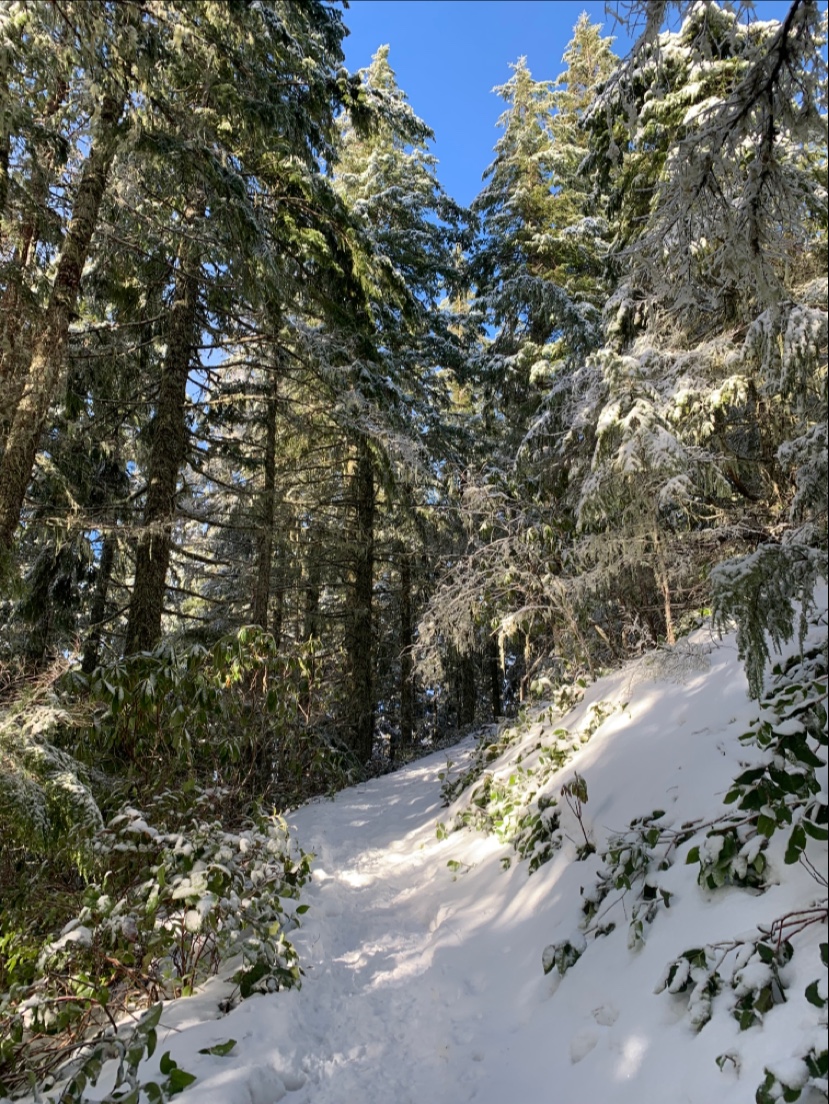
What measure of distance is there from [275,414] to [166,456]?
409 cm

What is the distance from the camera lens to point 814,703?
92.0 inches

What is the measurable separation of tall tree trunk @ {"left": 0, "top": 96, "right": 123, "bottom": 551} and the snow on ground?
3.86 metres

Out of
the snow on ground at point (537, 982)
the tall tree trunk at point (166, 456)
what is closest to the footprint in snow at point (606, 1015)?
the snow on ground at point (537, 982)

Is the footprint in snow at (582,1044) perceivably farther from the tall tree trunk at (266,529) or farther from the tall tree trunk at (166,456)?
the tall tree trunk at (266,529)

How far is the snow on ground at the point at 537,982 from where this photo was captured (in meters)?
2.50

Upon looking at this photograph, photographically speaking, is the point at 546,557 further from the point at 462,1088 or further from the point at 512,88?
the point at 512,88

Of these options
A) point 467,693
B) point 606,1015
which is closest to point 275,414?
point 606,1015

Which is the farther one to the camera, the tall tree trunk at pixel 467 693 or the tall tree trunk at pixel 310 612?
the tall tree trunk at pixel 467 693

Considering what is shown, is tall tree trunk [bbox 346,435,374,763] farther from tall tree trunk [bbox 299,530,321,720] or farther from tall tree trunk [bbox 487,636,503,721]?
tall tree trunk [bbox 487,636,503,721]

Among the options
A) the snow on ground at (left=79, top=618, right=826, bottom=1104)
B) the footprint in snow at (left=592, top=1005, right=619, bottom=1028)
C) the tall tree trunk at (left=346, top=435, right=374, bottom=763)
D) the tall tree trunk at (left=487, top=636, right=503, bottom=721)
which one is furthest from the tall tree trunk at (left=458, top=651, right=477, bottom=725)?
the footprint in snow at (left=592, top=1005, right=619, bottom=1028)

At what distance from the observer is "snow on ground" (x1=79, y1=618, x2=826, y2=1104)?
2504mm

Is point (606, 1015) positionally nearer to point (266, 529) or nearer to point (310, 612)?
point (266, 529)

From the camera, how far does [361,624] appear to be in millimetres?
12492

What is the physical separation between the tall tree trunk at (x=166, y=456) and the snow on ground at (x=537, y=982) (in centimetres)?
360
